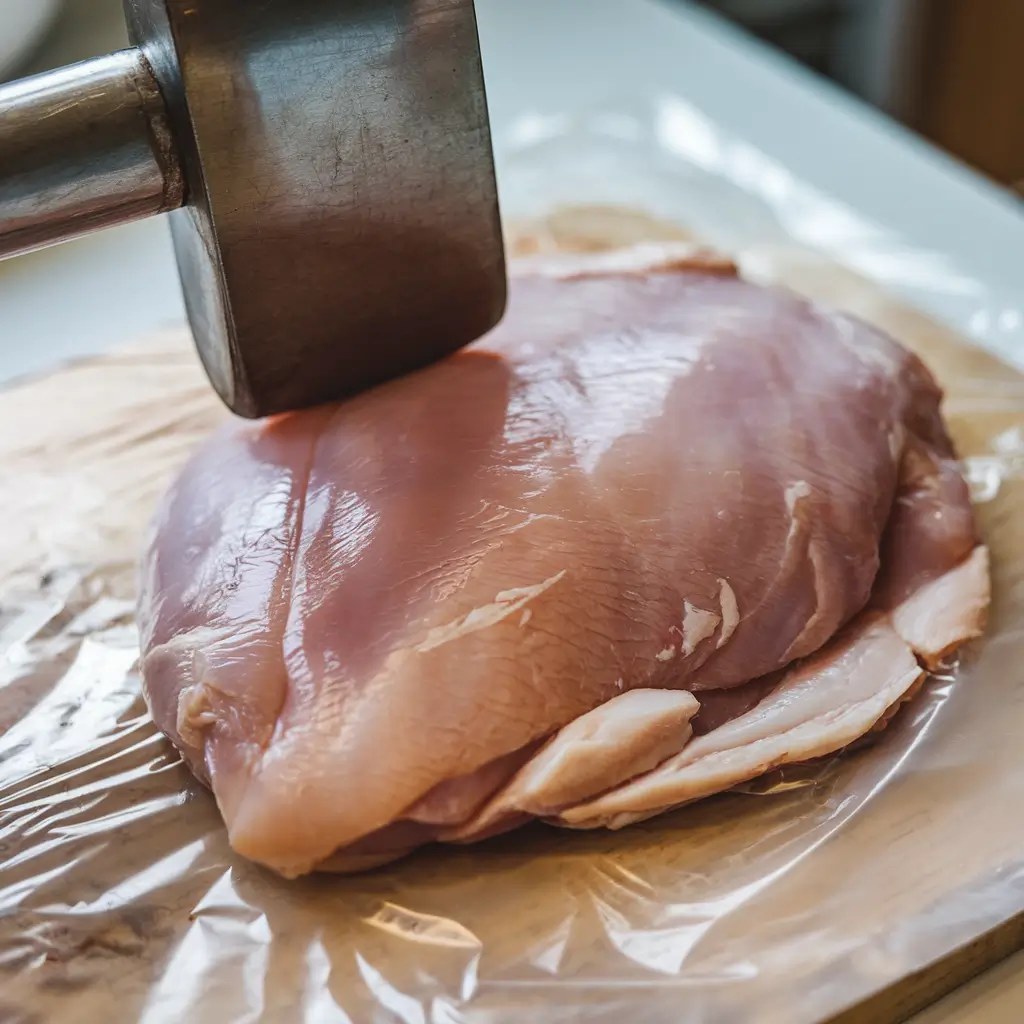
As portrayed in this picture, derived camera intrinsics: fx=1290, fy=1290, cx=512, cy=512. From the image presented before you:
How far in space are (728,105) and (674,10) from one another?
1.35 feet

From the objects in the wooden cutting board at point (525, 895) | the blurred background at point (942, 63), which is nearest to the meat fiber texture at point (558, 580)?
the wooden cutting board at point (525, 895)

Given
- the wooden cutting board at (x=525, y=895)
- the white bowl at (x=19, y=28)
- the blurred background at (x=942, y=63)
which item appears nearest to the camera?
the wooden cutting board at (x=525, y=895)

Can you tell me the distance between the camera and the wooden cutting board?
101 centimetres

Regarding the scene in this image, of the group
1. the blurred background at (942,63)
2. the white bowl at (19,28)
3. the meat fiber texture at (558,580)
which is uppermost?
the white bowl at (19,28)

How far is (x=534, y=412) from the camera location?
4.13 feet

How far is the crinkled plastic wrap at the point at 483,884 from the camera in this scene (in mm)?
1016

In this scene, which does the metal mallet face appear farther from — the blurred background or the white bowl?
the blurred background

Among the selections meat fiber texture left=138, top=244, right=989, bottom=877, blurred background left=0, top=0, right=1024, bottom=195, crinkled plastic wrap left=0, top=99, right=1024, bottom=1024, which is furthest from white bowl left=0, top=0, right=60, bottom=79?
meat fiber texture left=138, top=244, right=989, bottom=877

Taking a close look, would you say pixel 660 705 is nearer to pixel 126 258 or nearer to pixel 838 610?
pixel 838 610

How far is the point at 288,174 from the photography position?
45.0 inches

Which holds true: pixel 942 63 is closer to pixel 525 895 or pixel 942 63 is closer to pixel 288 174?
pixel 288 174

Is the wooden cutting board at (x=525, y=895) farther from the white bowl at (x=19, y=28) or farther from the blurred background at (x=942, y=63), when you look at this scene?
the blurred background at (x=942, y=63)

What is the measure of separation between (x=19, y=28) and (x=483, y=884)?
5.90ft

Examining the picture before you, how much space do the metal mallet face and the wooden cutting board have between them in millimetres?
390
